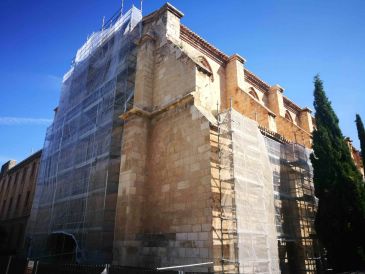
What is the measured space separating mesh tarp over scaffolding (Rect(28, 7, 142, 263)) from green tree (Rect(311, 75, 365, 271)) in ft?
22.4

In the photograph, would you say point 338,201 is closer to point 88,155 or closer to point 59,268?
point 59,268

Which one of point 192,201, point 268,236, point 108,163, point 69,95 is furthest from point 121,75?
point 268,236

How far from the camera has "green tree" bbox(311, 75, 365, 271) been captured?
8.05 metres

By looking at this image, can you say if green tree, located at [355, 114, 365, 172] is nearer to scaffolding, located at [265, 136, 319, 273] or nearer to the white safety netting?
scaffolding, located at [265, 136, 319, 273]

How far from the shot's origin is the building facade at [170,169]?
7211 mm

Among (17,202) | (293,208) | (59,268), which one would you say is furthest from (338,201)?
(17,202)

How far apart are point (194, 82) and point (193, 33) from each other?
16.1 feet

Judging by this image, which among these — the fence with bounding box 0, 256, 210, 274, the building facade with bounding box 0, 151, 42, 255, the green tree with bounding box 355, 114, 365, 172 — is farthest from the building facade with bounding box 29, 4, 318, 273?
the building facade with bounding box 0, 151, 42, 255

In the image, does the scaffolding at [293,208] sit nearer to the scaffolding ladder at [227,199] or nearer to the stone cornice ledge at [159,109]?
the scaffolding ladder at [227,199]

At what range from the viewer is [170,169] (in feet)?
27.9

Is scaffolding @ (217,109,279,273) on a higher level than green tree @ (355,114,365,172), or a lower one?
lower

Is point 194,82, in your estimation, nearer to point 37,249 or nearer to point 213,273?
point 213,273

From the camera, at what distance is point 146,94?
10.3 meters

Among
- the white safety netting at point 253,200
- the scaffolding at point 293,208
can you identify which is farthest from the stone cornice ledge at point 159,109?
the scaffolding at point 293,208
